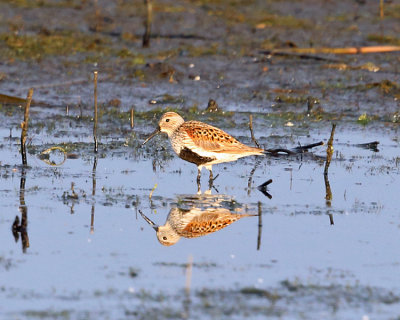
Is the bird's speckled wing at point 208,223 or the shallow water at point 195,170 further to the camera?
the bird's speckled wing at point 208,223

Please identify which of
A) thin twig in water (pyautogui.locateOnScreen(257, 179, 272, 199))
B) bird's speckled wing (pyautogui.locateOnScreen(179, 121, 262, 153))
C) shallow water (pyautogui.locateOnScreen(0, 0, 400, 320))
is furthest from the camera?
bird's speckled wing (pyautogui.locateOnScreen(179, 121, 262, 153))

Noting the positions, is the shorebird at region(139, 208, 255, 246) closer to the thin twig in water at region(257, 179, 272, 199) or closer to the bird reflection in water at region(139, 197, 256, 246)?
the bird reflection in water at region(139, 197, 256, 246)

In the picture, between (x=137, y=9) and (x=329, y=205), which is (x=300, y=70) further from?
(x=329, y=205)

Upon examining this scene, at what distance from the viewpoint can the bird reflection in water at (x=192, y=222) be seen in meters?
11.1

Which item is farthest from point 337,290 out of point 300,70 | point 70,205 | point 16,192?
point 300,70

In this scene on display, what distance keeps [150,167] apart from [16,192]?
8.79ft

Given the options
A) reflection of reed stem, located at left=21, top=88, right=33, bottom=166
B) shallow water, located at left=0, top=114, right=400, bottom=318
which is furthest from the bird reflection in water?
reflection of reed stem, located at left=21, top=88, right=33, bottom=166

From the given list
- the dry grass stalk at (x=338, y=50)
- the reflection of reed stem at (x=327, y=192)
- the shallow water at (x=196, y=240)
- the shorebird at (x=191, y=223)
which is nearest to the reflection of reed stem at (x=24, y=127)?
the shallow water at (x=196, y=240)

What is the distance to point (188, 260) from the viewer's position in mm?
10016

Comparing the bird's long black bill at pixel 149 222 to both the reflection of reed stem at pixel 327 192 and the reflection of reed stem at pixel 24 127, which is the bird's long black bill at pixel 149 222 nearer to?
the reflection of reed stem at pixel 327 192

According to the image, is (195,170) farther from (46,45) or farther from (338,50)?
(46,45)

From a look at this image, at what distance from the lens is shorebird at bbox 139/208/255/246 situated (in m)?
11.1

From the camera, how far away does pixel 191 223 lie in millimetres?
11547

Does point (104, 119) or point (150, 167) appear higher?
point (104, 119)
